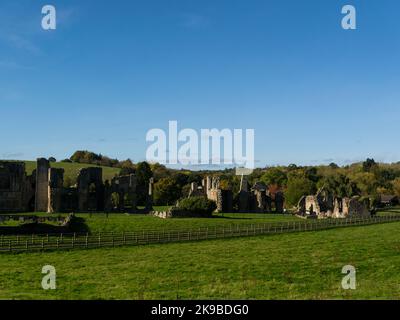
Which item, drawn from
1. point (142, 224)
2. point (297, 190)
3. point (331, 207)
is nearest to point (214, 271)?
point (142, 224)

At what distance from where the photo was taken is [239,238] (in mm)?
42750

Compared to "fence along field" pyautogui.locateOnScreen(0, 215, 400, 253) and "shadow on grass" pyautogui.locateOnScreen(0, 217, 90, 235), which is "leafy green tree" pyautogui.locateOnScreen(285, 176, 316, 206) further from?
"shadow on grass" pyautogui.locateOnScreen(0, 217, 90, 235)

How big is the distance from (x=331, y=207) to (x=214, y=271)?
180ft

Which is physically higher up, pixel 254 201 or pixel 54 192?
pixel 54 192

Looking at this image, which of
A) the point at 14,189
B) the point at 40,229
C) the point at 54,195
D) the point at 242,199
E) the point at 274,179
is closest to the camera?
the point at 40,229

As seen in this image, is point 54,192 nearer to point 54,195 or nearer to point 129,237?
point 54,195

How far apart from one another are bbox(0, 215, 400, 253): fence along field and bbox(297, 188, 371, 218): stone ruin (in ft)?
59.3

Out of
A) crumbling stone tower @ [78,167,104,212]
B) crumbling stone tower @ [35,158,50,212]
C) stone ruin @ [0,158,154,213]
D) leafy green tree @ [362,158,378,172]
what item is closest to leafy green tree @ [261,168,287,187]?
leafy green tree @ [362,158,378,172]

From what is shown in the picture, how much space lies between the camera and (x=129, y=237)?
3916 cm

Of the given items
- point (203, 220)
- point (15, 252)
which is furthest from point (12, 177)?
point (15, 252)

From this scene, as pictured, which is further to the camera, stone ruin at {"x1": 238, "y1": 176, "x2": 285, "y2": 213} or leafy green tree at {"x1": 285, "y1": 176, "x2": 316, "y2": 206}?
leafy green tree at {"x1": 285, "y1": 176, "x2": 316, "y2": 206}

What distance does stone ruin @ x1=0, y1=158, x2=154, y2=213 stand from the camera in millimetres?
67062

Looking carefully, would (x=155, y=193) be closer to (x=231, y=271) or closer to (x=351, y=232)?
(x=351, y=232)
